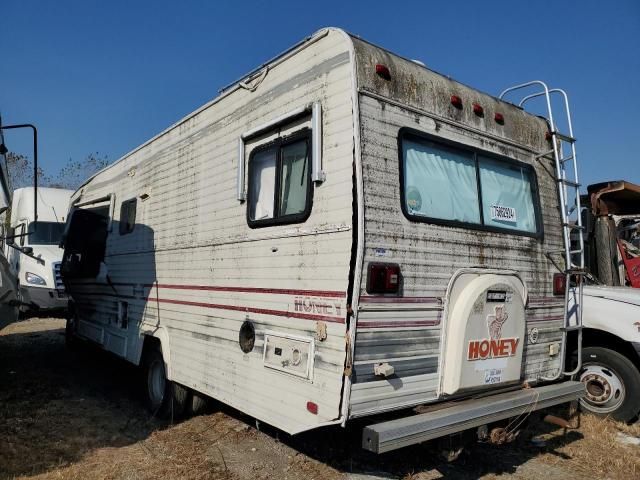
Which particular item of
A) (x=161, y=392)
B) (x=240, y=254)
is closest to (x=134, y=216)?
(x=161, y=392)

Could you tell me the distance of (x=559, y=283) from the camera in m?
4.88

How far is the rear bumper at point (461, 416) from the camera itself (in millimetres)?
3270

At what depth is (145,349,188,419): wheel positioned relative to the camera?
18.4 feet

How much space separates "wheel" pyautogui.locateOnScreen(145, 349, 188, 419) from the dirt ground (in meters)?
0.14

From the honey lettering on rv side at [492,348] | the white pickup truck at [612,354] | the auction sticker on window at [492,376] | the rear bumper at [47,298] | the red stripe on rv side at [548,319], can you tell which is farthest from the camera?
the rear bumper at [47,298]

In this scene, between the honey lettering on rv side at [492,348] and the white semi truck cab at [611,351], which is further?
the white semi truck cab at [611,351]

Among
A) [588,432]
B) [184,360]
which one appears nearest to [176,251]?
[184,360]

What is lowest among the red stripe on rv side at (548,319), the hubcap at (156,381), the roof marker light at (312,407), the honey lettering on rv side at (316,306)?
the hubcap at (156,381)

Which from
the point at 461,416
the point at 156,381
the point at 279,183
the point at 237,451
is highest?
the point at 279,183

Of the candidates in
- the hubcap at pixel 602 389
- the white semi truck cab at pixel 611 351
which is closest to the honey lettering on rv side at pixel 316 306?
the white semi truck cab at pixel 611 351

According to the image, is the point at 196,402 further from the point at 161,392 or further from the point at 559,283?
the point at 559,283

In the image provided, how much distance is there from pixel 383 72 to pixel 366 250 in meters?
1.33

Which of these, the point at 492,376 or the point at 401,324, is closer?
the point at 401,324

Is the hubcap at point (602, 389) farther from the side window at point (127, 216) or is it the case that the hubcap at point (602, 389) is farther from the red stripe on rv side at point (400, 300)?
the side window at point (127, 216)
